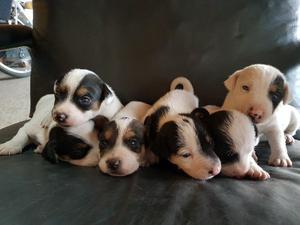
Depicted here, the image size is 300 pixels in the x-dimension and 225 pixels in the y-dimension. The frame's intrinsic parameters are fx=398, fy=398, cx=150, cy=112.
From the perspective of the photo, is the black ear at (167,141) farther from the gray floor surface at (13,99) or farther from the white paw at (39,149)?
the gray floor surface at (13,99)

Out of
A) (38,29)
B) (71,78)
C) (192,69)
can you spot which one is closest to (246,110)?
(192,69)

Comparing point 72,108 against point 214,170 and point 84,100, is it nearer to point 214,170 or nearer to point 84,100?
point 84,100

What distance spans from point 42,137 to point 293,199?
747 millimetres

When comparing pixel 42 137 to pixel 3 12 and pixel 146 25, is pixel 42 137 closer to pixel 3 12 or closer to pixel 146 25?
pixel 146 25

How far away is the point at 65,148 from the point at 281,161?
1.92 ft

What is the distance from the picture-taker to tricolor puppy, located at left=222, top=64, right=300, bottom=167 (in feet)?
3.43

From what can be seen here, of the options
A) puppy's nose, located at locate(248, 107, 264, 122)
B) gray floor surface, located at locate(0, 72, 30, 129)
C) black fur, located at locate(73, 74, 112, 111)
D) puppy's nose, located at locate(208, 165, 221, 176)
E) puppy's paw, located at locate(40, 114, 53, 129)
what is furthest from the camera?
gray floor surface, located at locate(0, 72, 30, 129)

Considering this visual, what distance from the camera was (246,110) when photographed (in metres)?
1.05

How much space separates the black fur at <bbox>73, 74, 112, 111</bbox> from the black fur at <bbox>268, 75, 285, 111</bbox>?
474 millimetres

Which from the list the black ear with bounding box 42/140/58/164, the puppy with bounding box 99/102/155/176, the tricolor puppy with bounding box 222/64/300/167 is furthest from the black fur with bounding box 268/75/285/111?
the black ear with bounding box 42/140/58/164

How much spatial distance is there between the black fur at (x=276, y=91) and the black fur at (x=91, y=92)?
18.6 inches

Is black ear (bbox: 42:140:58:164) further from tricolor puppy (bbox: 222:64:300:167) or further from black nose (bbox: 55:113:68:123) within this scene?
tricolor puppy (bbox: 222:64:300:167)

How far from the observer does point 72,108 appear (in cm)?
112

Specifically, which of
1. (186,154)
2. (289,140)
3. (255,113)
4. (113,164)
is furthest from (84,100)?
(289,140)
